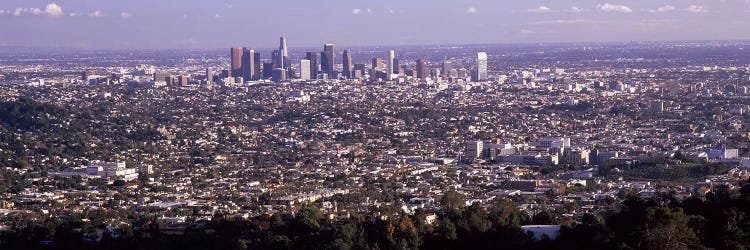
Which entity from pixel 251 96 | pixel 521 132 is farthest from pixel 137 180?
pixel 251 96

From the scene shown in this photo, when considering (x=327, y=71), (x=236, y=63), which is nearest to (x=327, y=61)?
(x=327, y=71)

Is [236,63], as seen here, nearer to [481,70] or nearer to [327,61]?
[327,61]

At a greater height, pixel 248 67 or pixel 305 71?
pixel 248 67

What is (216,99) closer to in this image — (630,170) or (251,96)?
(251,96)

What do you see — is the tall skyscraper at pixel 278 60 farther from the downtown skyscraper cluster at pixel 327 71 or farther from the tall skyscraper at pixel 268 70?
the tall skyscraper at pixel 268 70

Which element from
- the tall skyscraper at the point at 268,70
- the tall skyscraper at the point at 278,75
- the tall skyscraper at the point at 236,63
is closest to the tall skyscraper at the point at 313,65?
the tall skyscraper at the point at 278,75

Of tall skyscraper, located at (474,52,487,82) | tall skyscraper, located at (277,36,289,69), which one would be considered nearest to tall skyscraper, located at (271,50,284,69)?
tall skyscraper, located at (277,36,289,69)

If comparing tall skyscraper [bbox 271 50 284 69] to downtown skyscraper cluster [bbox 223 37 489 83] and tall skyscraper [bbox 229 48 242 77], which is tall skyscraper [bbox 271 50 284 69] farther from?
tall skyscraper [bbox 229 48 242 77]

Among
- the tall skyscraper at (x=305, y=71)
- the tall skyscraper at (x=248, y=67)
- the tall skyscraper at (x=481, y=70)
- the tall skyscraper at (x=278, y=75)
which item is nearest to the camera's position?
the tall skyscraper at (x=481, y=70)
